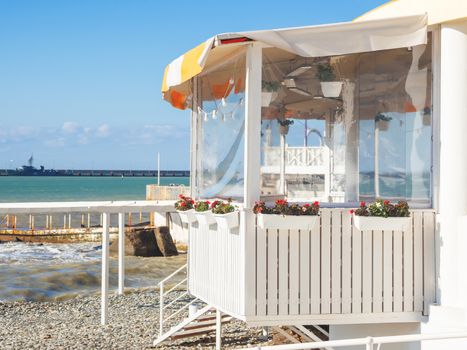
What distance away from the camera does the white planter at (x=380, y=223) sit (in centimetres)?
701

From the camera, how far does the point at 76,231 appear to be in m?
38.3

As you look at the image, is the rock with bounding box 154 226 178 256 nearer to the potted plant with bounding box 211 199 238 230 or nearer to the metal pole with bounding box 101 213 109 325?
the metal pole with bounding box 101 213 109 325

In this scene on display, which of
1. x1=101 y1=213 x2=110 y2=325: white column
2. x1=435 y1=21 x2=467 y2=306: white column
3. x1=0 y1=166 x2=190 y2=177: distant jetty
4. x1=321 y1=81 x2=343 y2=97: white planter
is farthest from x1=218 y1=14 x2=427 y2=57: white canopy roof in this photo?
x1=0 y1=166 x2=190 y2=177: distant jetty

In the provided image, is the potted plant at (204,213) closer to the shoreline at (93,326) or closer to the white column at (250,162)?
the white column at (250,162)

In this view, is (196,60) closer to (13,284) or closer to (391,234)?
(391,234)

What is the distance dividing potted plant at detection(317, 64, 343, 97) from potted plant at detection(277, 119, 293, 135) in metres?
0.49

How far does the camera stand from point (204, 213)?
8000 mm

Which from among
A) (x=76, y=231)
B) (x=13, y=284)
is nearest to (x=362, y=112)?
(x=13, y=284)

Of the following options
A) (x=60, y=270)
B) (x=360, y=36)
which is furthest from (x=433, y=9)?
(x=60, y=270)

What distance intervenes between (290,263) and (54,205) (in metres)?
9.28

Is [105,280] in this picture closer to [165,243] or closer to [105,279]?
[105,279]

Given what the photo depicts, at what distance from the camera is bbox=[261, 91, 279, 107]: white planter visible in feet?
23.8

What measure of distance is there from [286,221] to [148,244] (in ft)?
82.6

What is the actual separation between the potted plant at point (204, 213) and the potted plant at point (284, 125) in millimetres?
1100
